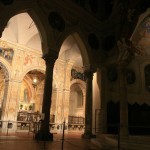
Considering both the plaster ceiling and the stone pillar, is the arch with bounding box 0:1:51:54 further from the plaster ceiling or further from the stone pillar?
the plaster ceiling

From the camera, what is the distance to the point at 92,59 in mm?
14352

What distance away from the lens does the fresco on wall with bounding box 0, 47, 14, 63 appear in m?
17.7

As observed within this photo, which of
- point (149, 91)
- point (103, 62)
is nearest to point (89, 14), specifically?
point (103, 62)

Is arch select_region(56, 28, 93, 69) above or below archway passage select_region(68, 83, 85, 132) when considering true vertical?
above

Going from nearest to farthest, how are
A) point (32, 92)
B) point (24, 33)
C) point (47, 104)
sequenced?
point (47, 104) < point (24, 33) < point (32, 92)

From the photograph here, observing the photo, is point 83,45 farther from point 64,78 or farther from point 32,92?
point 32,92

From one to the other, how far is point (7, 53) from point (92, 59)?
790 centimetres

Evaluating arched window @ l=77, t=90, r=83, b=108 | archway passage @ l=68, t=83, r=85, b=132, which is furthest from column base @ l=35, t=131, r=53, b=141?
arched window @ l=77, t=90, r=83, b=108

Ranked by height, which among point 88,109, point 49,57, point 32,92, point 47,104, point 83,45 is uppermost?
point 83,45

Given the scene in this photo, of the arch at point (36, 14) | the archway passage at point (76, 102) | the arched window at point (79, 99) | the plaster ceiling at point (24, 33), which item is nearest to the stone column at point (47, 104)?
the arch at point (36, 14)

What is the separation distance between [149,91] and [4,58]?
11858 millimetres

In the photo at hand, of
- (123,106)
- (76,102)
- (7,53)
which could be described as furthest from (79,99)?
(123,106)

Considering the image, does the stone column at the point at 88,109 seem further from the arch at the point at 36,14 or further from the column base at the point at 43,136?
the arch at the point at 36,14

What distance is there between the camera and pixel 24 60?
1909 centimetres
